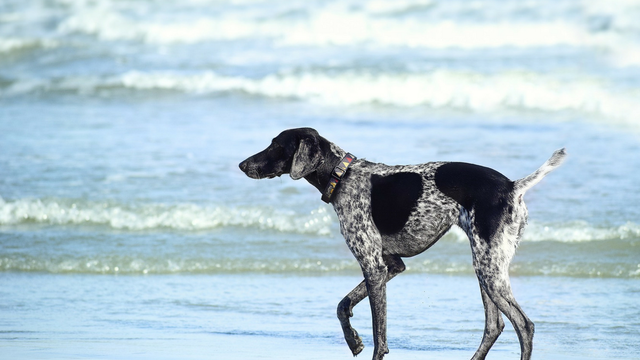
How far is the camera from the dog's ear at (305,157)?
4.61m

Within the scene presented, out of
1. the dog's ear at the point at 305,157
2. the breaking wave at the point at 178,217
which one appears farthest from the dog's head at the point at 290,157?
the breaking wave at the point at 178,217

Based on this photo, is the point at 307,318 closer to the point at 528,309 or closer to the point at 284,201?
the point at 528,309

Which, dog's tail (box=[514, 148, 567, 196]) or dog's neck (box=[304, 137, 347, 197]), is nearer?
dog's tail (box=[514, 148, 567, 196])

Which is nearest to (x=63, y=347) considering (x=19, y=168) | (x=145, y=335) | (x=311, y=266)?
(x=145, y=335)

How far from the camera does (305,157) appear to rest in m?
4.61

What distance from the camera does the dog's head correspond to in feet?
15.1

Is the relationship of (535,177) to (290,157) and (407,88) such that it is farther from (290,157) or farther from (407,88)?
(407,88)

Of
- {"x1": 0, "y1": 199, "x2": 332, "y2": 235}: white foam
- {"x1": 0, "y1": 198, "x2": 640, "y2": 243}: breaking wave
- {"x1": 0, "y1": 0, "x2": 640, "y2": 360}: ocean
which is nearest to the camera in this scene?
{"x1": 0, "y1": 0, "x2": 640, "y2": 360}: ocean

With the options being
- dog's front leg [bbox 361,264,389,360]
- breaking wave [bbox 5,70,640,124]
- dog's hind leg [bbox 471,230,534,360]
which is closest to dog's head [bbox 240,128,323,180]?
dog's front leg [bbox 361,264,389,360]

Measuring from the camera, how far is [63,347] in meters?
5.31

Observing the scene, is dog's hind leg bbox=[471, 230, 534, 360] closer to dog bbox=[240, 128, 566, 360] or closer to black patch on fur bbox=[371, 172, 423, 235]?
dog bbox=[240, 128, 566, 360]

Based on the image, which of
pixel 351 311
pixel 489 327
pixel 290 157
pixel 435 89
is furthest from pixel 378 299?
pixel 435 89

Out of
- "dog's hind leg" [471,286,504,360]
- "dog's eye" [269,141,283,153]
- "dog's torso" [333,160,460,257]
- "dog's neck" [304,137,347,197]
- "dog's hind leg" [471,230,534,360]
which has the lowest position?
"dog's hind leg" [471,286,504,360]

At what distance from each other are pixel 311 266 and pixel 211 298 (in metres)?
1.27
